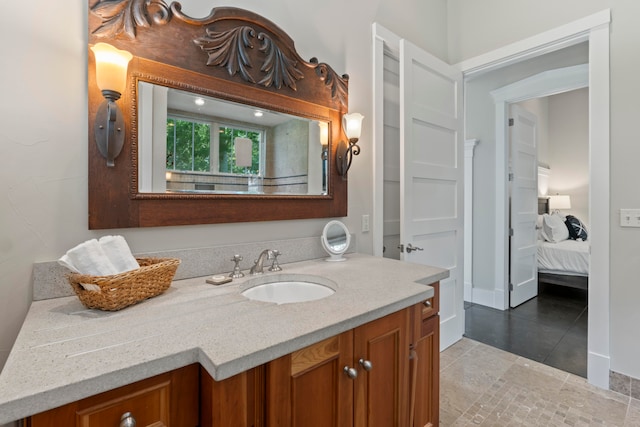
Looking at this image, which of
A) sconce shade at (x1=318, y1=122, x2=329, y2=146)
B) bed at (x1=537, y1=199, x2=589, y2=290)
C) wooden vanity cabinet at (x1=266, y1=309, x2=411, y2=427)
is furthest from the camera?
bed at (x1=537, y1=199, x2=589, y2=290)

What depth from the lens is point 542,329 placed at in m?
2.88

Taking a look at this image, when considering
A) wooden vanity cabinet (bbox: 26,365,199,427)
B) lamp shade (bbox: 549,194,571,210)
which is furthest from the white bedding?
wooden vanity cabinet (bbox: 26,365,199,427)

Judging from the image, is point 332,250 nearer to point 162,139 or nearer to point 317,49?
point 162,139

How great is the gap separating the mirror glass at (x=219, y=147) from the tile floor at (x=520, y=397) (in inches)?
60.7

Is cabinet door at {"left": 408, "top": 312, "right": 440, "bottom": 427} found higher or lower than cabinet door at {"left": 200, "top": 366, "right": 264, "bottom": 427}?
lower

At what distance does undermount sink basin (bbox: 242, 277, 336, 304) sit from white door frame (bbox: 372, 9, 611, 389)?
32.2 inches

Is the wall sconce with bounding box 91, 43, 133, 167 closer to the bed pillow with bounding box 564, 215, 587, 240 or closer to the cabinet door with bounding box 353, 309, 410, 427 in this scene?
the cabinet door with bounding box 353, 309, 410, 427

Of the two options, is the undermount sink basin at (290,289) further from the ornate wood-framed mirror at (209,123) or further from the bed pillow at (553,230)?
the bed pillow at (553,230)

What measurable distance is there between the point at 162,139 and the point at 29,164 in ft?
1.39

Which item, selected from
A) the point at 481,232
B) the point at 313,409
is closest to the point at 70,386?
the point at 313,409

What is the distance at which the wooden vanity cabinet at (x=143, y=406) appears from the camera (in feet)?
2.00

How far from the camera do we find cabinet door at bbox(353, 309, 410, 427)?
1.00m

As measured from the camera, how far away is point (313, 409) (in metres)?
0.89

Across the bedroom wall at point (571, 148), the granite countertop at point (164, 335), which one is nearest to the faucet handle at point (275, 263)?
the granite countertop at point (164, 335)
